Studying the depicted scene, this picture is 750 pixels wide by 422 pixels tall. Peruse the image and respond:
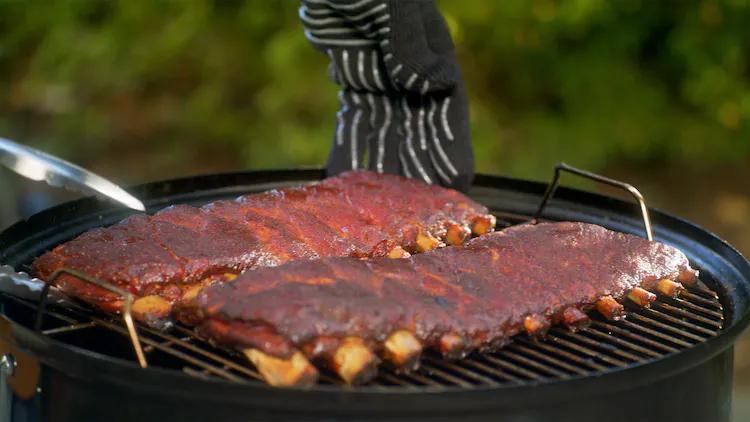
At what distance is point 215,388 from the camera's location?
2.18 metres

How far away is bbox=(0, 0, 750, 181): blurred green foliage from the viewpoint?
6.24 meters

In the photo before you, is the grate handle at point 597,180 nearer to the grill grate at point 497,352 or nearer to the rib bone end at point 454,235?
the rib bone end at point 454,235

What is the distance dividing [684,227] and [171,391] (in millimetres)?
1857

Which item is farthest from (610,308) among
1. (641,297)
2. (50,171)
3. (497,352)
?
(50,171)

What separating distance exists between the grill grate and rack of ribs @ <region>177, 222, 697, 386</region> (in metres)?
0.04

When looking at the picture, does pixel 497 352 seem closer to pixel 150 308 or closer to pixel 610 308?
pixel 610 308

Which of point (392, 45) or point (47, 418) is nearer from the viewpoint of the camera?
point (47, 418)

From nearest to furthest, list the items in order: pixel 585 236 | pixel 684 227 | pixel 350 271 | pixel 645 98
Answer: pixel 350 271 → pixel 585 236 → pixel 684 227 → pixel 645 98

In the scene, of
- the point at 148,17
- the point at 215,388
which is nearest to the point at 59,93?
the point at 148,17

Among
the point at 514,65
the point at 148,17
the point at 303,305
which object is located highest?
the point at 148,17

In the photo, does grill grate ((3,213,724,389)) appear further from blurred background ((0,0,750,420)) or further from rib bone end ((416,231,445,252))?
blurred background ((0,0,750,420))

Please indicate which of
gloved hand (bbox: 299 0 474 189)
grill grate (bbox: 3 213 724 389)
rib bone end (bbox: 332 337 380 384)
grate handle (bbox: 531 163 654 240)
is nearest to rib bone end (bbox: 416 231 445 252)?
grate handle (bbox: 531 163 654 240)

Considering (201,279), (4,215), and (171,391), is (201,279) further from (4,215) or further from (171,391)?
(4,215)

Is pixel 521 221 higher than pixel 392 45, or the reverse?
pixel 392 45
